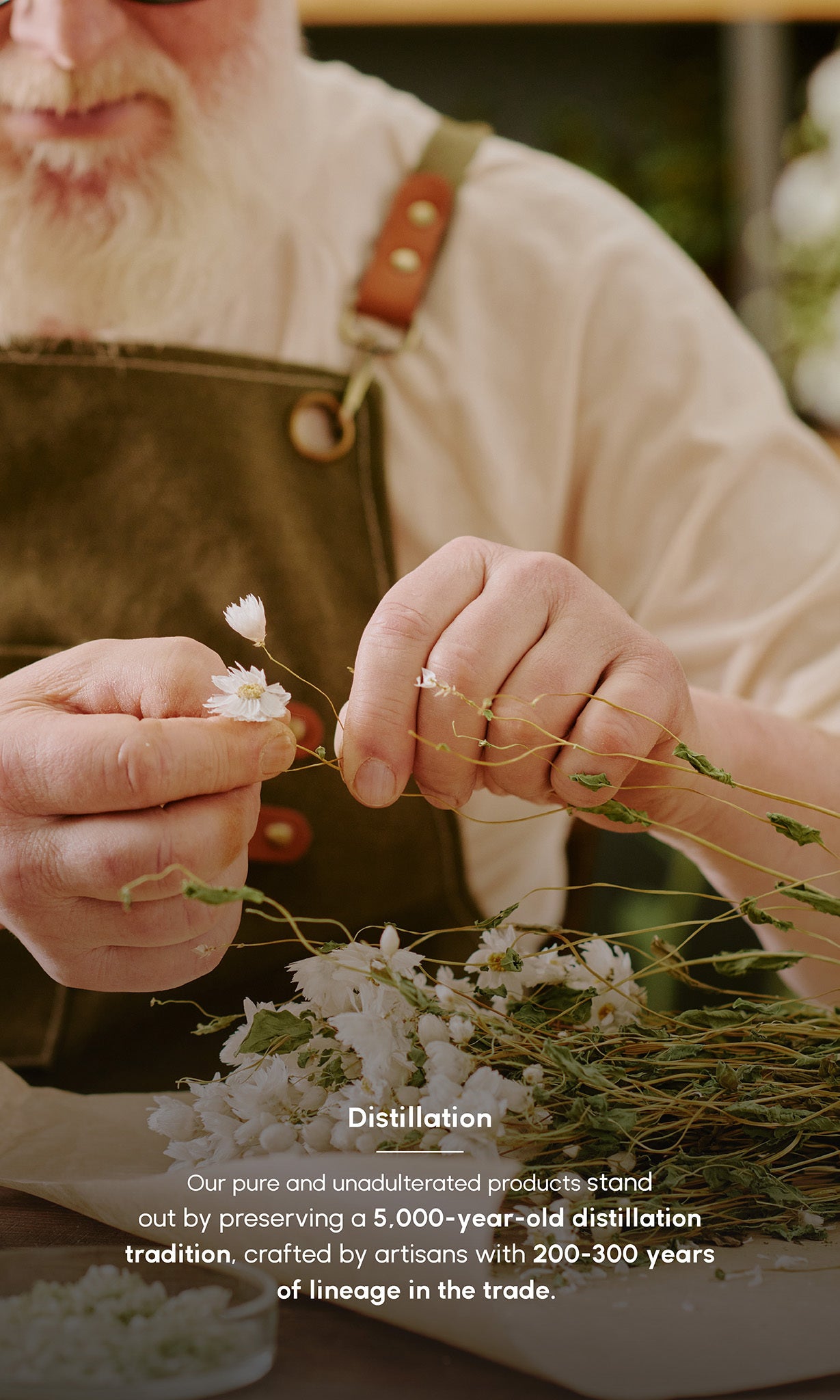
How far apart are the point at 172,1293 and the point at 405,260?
64 cm

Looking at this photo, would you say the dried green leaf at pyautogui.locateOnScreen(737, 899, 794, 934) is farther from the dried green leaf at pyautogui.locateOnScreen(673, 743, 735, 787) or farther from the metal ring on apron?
the metal ring on apron

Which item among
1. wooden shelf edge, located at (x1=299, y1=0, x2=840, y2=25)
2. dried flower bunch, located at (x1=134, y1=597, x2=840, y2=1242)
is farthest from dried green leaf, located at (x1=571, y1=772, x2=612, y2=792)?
wooden shelf edge, located at (x1=299, y1=0, x2=840, y2=25)

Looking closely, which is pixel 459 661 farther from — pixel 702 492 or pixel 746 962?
pixel 702 492

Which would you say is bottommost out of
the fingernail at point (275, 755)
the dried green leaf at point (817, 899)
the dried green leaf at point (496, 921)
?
the dried green leaf at point (496, 921)

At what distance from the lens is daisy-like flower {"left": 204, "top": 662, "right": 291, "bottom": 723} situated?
1.05 ft

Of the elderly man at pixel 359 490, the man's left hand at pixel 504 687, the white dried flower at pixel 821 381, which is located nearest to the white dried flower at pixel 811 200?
the white dried flower at pixel 821 381

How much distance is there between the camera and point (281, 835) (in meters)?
0.64

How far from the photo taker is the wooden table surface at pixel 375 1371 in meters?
0.28

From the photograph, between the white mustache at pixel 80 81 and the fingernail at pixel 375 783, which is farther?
the white mustache at pixel 80 81

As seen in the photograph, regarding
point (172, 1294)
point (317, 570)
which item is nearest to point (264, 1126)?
point (172, 1294)

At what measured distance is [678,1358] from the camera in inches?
11.1

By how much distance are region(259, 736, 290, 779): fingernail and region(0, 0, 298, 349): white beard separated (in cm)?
43

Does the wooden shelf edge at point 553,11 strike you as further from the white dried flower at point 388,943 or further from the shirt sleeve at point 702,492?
the white dried flower at point 388,943

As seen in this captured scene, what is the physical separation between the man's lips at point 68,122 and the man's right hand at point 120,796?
368 millimetres
